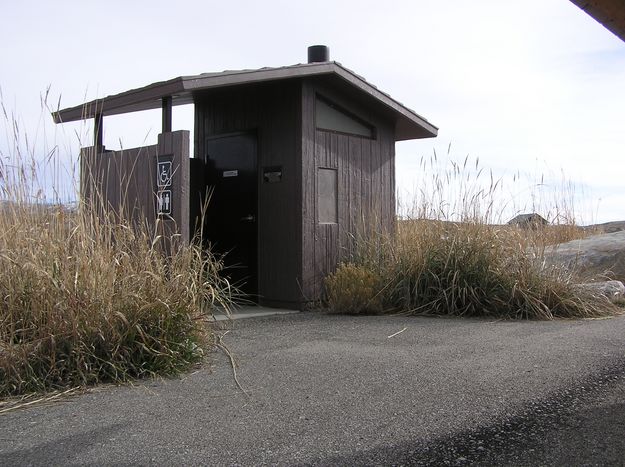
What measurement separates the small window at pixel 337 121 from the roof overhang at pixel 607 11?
6168 millimetres

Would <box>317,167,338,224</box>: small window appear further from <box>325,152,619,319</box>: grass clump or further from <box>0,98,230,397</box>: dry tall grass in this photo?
<box>0,98,230,397</box>: dry tall grass

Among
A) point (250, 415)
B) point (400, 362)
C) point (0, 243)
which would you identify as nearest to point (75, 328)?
point (0, 243)

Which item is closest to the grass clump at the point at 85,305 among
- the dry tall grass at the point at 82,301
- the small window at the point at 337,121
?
the dry tall grass at the point at 82,301

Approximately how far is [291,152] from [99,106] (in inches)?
105

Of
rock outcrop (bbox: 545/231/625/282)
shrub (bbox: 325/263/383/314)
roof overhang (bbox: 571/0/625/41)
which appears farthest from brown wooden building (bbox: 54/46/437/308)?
roof overhang (bbox: 571/0/625/41)

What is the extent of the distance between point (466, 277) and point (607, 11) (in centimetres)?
530

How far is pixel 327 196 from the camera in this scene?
8.62 m

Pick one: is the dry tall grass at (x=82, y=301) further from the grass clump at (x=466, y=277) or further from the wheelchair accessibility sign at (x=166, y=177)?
the grass clump at (x=466, y=277)

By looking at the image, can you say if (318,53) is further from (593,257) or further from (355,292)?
(593,257)

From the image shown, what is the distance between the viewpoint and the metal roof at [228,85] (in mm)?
6766

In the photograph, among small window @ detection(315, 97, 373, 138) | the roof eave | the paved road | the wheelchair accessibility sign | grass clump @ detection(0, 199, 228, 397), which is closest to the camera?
the paved road

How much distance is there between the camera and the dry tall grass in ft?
13.0

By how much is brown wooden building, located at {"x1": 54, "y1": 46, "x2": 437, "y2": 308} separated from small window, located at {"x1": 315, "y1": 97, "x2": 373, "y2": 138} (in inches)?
0.6

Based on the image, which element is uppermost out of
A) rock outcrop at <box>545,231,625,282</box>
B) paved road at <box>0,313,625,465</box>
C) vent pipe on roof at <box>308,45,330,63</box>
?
vent pipe on roof at <box>308,45,330,63</box>
